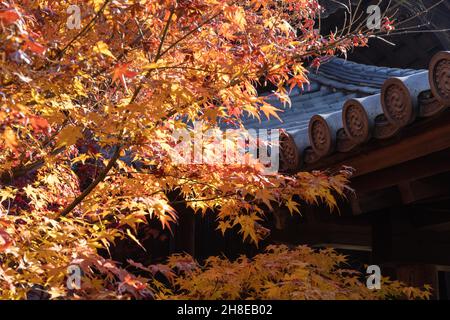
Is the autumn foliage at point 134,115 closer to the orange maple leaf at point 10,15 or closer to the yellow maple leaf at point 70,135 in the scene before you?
the yellow maple leaf at point 70,135

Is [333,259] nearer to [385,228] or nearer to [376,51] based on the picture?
[385,228]

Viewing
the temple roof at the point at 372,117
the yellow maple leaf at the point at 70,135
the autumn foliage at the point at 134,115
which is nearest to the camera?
the autumn foliage at the point at 134,115

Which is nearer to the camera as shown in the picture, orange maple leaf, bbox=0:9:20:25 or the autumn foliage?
orange maple leaf, bbox=0:9:20:25

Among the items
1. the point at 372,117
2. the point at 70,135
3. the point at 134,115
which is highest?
the point at 372,117

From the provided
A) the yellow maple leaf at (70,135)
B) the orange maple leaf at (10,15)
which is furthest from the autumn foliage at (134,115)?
the orange maple leaf at (10,15)

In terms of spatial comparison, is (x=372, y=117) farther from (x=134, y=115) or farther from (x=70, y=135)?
(x=70, y=135)

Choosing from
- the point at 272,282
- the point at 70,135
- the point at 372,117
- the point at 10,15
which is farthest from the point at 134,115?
the point at 372,117

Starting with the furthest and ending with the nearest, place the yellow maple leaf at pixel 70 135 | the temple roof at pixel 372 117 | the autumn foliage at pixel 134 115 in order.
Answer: the temple roof at pixel 372 117, the yellow maple leaf at pixel 70 135, the autumn foliage at pixel 134 115

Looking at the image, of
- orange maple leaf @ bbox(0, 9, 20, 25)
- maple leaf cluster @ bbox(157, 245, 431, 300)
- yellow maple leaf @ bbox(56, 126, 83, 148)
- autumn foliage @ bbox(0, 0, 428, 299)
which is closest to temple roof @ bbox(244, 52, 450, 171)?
autumn foliage @ bbox(0, 0, 428, 299)

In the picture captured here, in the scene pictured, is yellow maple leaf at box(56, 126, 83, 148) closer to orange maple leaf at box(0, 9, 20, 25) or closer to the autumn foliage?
the autumn foliage

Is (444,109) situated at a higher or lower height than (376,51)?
lower

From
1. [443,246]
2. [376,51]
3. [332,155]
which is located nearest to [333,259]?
[332,155]

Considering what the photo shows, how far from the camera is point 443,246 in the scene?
5336 mm
